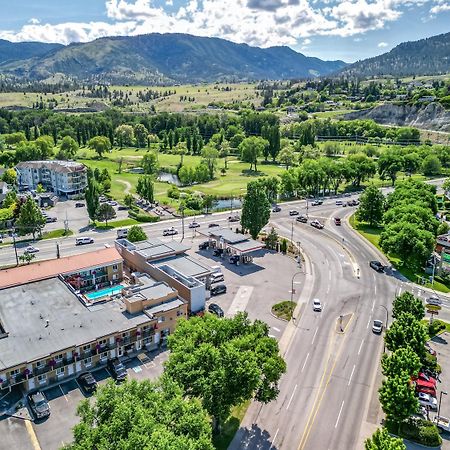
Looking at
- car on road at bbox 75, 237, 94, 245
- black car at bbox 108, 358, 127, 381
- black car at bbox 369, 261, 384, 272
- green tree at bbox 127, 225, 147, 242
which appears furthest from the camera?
car on road at bbox 75, 237, 94, 245

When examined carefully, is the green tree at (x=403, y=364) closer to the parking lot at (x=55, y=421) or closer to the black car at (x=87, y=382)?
the parking lot at (x=55, y=421)

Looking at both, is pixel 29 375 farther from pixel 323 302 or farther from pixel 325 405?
pixel 323 302

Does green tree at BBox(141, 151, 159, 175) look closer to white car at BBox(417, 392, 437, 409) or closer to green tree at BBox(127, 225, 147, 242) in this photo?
green tree at BBox(127, 225, 147, 242)

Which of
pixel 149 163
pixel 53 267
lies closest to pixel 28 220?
pixel 53 267

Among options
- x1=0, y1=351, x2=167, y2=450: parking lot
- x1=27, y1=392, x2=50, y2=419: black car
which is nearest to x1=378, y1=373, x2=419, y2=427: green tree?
x1=0, y1=351, x2=167, y2=450: parking lot

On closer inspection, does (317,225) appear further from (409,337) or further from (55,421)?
(55,421)

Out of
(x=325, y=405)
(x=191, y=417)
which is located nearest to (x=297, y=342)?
(x=325, y=405)

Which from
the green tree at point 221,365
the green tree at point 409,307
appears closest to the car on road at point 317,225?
the green tree at point 409,307
